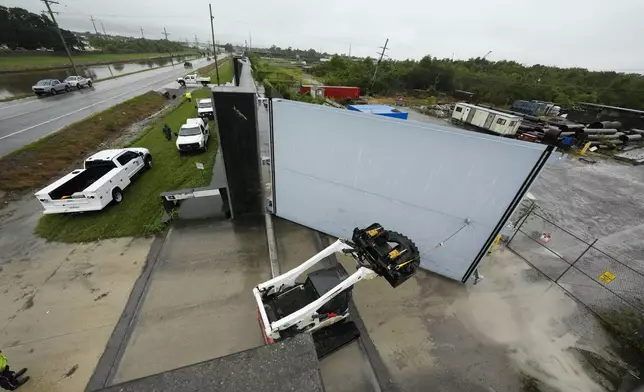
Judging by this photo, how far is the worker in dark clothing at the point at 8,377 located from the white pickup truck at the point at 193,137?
9829mm

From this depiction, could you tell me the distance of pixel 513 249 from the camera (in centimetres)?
779

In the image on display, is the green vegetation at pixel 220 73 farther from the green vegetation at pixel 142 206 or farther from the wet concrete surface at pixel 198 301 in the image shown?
the wet concrete surface at pixel 198 301

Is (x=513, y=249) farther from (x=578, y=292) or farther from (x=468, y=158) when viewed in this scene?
(x=468, y=158)

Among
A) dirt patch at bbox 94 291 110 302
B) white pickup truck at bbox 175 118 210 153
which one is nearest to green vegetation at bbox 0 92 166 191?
white pickup truck at bbox 175 118 210 153

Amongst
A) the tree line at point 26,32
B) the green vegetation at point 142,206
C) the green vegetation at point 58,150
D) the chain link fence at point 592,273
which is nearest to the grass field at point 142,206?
the green vegetation at point 142,206

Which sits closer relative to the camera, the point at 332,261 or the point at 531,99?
the point at 332,261

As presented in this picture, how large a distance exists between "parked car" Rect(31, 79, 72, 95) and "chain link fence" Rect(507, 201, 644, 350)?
1419 inches

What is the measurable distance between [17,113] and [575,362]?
99.5 ft

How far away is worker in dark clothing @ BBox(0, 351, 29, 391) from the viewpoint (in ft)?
12.5

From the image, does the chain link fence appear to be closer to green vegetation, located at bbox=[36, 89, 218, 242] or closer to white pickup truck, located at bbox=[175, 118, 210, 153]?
green vegetation, located at bbox=[36, 89, 218, 242]

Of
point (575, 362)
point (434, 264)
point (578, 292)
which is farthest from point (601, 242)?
point (434, 264)

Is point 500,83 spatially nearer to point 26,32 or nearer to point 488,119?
point 488,119

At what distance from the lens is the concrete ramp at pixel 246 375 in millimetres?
1407

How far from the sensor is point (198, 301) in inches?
221
